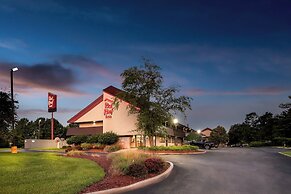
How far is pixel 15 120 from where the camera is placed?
2966cm

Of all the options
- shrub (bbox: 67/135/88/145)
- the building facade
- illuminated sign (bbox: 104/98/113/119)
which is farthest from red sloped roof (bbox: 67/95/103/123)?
Result: shrub (bbox: 67/135/88/145)

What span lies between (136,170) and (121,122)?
41930 millimetres

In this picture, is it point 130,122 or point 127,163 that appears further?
point 130,122

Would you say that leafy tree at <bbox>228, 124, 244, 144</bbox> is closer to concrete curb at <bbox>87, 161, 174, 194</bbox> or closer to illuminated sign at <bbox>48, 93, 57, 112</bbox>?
illuminated sign at <bbox>48, 93, 57, 112</bbox>

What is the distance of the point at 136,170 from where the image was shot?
1583 cm

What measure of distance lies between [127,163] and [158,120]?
87.6 ft

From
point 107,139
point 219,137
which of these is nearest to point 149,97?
point 107,139

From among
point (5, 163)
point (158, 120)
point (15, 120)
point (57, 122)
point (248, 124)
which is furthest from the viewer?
point (57, 122)

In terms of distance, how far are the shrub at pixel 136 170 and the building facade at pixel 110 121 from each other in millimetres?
35653

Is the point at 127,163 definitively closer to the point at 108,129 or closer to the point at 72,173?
the point at 72,173

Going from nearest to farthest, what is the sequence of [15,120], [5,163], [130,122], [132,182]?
[132,182]
[5,163]
[15,120]
[130,122]

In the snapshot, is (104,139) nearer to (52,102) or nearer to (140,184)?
(52,102)

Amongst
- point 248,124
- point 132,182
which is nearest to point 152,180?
point 132,182

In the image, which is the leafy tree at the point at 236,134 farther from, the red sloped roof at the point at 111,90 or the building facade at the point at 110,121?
the red sloped roof at the point at 111,90
